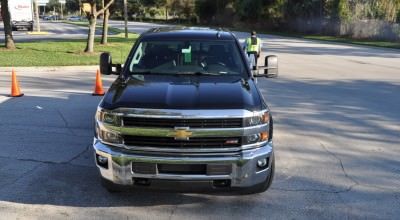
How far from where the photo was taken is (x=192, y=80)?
528cm

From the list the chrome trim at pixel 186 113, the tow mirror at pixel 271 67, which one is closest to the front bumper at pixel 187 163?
the chrome trim at pixel 186 113

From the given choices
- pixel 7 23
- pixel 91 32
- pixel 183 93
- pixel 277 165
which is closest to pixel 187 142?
pixel 183 93

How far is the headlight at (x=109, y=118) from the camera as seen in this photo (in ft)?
14.5

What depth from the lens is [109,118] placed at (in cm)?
448

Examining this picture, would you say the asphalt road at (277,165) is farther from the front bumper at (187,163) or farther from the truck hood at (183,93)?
the truck hood at (183,93)

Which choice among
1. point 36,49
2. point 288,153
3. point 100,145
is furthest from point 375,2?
point 100,145

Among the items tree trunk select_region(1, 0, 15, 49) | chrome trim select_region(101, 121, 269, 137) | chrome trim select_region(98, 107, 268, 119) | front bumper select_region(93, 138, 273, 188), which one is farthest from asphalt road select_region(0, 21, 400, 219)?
tree trunk select_region(1, 0, 15, 49)

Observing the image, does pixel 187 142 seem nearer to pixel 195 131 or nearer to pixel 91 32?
pixel 195 131

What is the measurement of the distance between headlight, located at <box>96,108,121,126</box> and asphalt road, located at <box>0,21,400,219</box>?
2.95 feet

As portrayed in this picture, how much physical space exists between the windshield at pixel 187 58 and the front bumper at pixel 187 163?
152cm

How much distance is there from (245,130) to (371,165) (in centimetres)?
268

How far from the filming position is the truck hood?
4.45 meters

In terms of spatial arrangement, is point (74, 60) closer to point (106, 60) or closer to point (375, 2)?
point (106, 60)

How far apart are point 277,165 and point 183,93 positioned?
2.05 m
